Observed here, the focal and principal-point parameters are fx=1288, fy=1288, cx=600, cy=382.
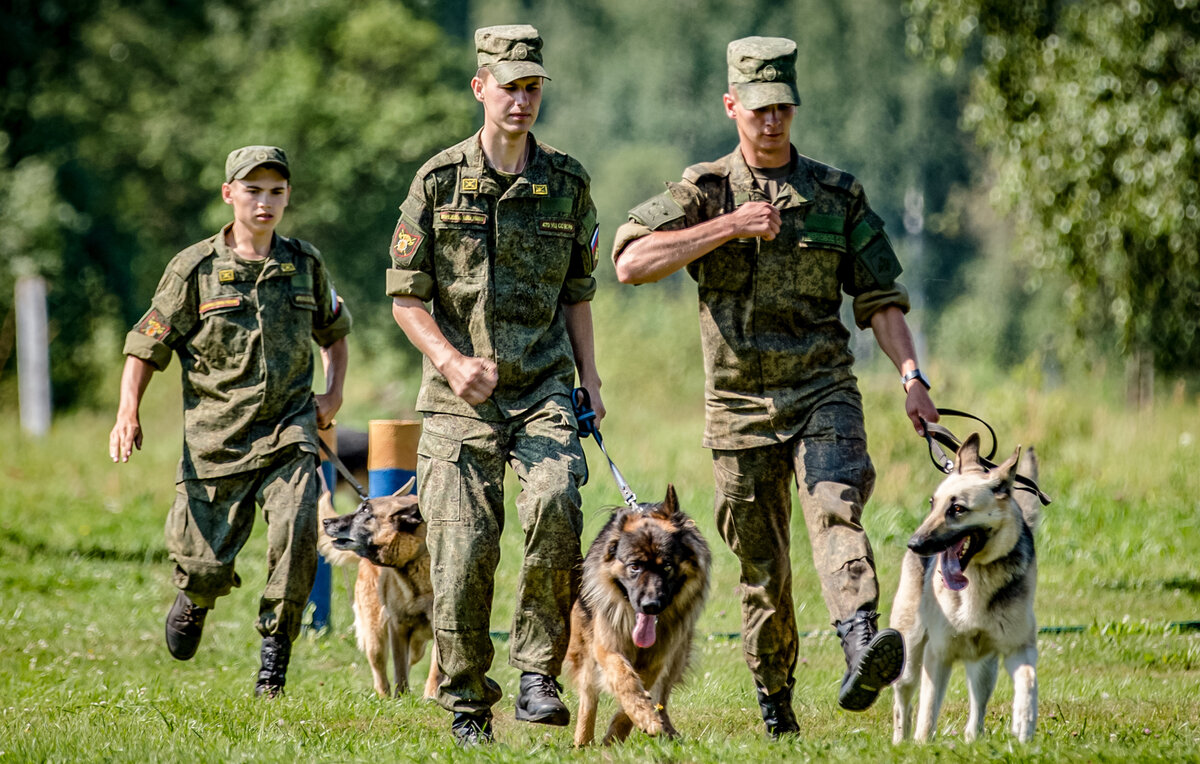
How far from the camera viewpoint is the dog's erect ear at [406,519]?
682cm

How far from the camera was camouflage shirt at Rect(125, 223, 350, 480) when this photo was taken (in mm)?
6633

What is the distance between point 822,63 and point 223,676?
59367 mm

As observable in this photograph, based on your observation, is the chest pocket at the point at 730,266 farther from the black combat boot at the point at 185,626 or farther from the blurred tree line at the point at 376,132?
the blurred tree line at the point at 376,132

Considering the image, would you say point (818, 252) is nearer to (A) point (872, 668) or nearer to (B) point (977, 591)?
(B) point (977, 591)

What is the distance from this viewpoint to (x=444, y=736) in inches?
221

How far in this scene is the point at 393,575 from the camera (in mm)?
6973

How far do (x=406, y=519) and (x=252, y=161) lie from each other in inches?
80.6

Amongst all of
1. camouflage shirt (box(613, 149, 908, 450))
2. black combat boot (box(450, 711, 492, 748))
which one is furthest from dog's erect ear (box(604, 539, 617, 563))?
black combat boot (box(450, 711, 492, 748))

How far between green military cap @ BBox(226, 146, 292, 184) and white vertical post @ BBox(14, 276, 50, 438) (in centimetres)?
1246

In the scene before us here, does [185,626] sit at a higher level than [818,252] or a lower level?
lower

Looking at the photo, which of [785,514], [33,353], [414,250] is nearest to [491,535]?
[414,250]

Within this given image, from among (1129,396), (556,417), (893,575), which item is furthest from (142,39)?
(556,417)

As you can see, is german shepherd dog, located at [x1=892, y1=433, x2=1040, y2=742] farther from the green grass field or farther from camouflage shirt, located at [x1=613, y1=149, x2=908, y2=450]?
camouflage shirt, located at [x1=613, y1=149, x2=908, y2=450]

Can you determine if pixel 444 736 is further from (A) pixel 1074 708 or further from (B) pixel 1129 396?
(B) pixel 1129 396
